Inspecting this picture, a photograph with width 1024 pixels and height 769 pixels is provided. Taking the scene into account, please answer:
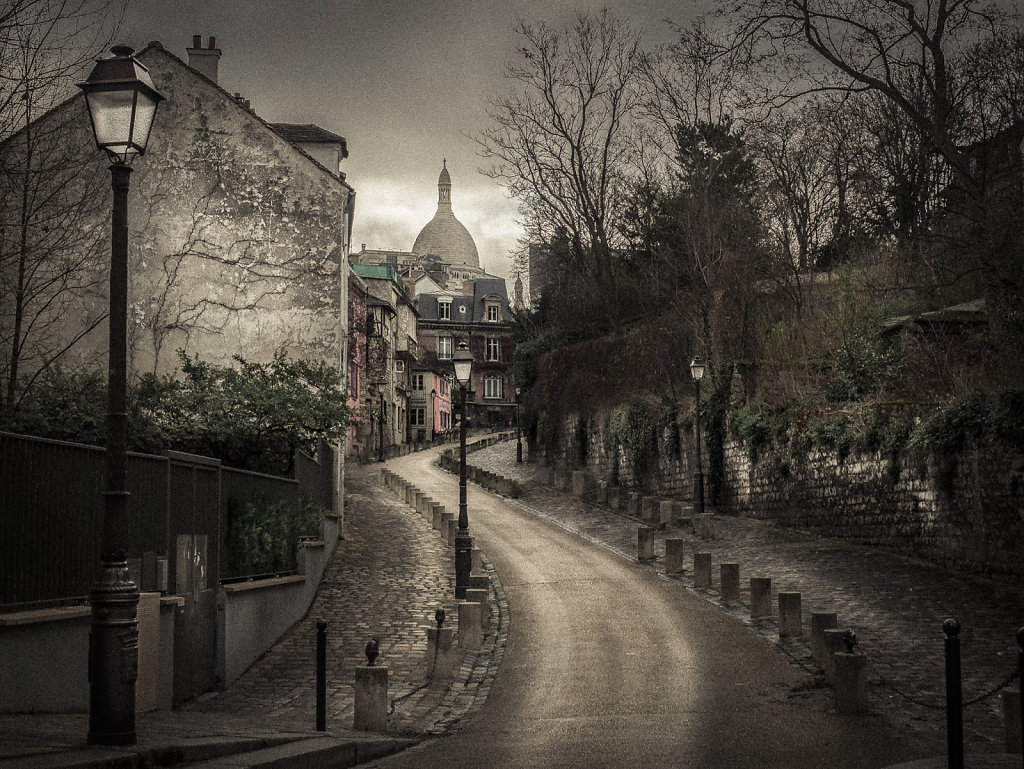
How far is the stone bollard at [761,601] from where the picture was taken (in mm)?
15469

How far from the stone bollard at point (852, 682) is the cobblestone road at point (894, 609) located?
9.5 inches

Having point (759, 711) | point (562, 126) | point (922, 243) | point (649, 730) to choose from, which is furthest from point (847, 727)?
point (562, 126)

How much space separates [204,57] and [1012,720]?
1020 inches

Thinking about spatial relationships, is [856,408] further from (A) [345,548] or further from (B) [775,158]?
(B) [775,158]

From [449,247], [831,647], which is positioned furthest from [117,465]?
[449,247]

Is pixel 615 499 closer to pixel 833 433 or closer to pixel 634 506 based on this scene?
pixel 634 506

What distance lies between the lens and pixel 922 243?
2589 cm

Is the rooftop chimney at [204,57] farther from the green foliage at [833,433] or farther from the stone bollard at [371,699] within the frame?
the stone bollard at [371,699]

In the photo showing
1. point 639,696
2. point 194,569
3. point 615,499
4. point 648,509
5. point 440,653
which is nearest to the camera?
point 639,696

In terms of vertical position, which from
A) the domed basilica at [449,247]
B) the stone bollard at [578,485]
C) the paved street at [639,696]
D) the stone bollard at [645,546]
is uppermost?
the domed basilica at [449,247]

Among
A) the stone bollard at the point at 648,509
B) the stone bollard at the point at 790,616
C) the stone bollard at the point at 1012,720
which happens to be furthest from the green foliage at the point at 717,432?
the stone bollard at the point at 1012,720

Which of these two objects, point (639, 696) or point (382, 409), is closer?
point (639, 696)

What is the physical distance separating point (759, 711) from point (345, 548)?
49.0 feet

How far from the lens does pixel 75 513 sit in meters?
9.06
